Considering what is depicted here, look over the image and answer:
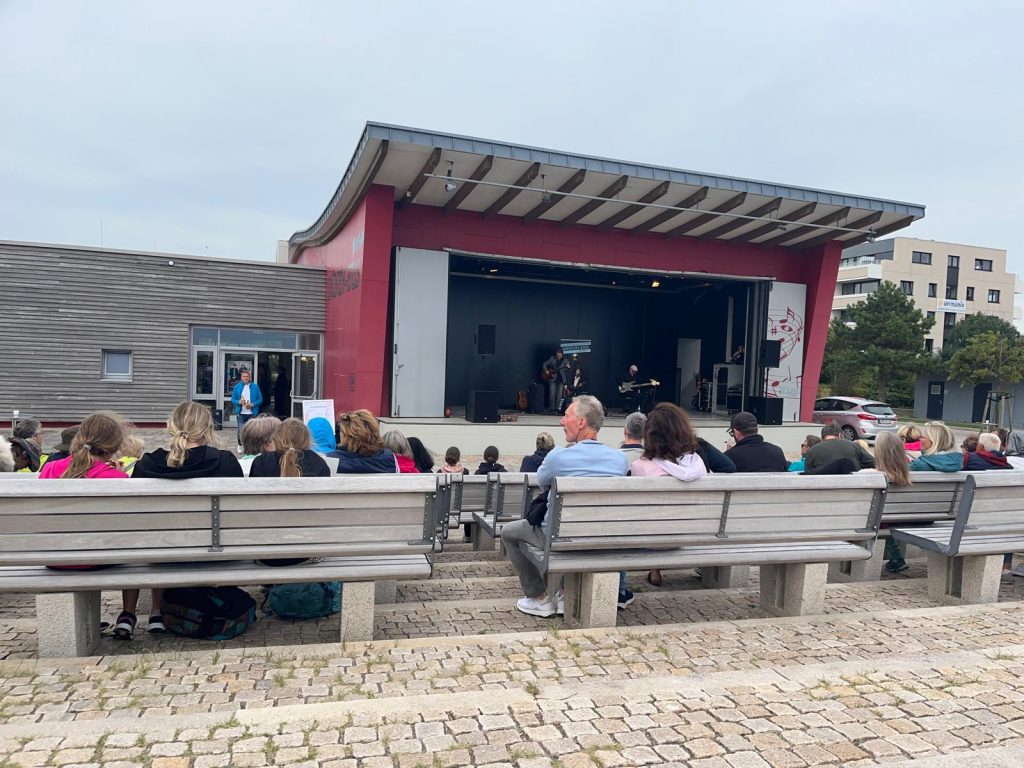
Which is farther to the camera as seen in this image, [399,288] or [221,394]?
[221,394]

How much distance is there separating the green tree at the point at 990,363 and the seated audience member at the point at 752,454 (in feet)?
114

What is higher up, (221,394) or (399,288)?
(399,288)

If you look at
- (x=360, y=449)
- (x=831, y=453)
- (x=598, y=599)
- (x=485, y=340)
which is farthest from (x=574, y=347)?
(x=598, y=599)

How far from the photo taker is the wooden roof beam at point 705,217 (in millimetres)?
13827

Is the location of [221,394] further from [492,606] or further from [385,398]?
[492,606]

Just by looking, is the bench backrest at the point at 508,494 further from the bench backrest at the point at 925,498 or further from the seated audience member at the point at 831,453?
the bench backrest at the point at 925,498

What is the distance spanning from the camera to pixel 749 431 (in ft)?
17.1

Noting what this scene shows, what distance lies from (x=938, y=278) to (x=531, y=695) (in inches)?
2557

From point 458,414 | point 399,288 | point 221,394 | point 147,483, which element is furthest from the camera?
point 221,394

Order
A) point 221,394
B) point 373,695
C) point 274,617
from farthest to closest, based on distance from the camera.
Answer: point 221,394, point 274,617, point 373,695

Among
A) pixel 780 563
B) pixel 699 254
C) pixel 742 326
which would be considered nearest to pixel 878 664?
pixel 780 563

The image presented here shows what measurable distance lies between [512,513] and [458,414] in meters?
10.7

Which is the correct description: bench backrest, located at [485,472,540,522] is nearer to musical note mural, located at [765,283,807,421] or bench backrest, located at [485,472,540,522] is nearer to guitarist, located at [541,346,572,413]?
guitarist, located at [541,346,572,413]

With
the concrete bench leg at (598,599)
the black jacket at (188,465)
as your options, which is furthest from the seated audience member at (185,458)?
the concrete bench leg at (598,599)
